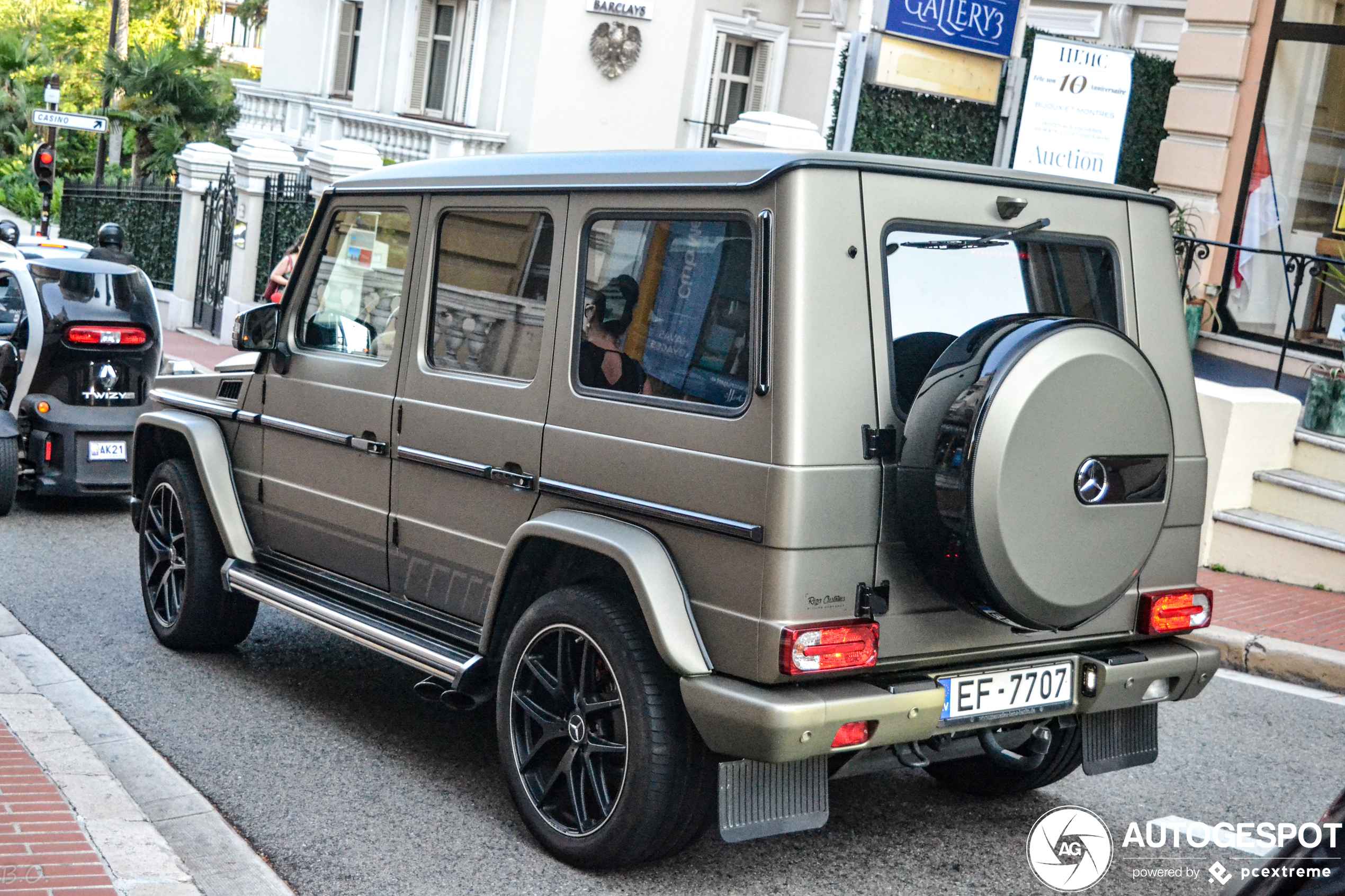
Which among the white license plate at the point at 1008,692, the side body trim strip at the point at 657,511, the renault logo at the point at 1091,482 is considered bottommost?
the white license plate at the point at 1008,692

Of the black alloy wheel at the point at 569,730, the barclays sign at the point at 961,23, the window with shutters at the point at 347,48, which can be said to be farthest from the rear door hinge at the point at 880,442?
the window with shutters at the point at 347,48

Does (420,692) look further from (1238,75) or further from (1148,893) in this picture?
(1238,75)

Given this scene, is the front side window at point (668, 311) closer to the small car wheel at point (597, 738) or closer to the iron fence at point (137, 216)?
the small car wheel at point (597, 738)

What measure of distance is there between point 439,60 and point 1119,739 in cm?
2381

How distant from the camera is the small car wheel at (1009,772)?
4.89m

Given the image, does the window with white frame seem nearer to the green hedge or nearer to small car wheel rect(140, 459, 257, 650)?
the green hedge

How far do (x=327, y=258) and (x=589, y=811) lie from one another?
8.68ft

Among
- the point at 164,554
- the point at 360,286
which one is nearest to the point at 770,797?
the point at 360,286

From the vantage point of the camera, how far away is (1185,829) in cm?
494

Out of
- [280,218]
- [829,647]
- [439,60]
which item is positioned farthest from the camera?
[439,60]

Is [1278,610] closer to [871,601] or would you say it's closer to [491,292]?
[871,601]

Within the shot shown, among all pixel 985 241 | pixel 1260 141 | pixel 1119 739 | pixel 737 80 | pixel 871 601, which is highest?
pixel 737 80

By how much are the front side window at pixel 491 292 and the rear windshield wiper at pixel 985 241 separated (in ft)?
4.08

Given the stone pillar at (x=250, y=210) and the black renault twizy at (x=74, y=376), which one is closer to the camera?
the black renault twizy at (x=74, y=376)
